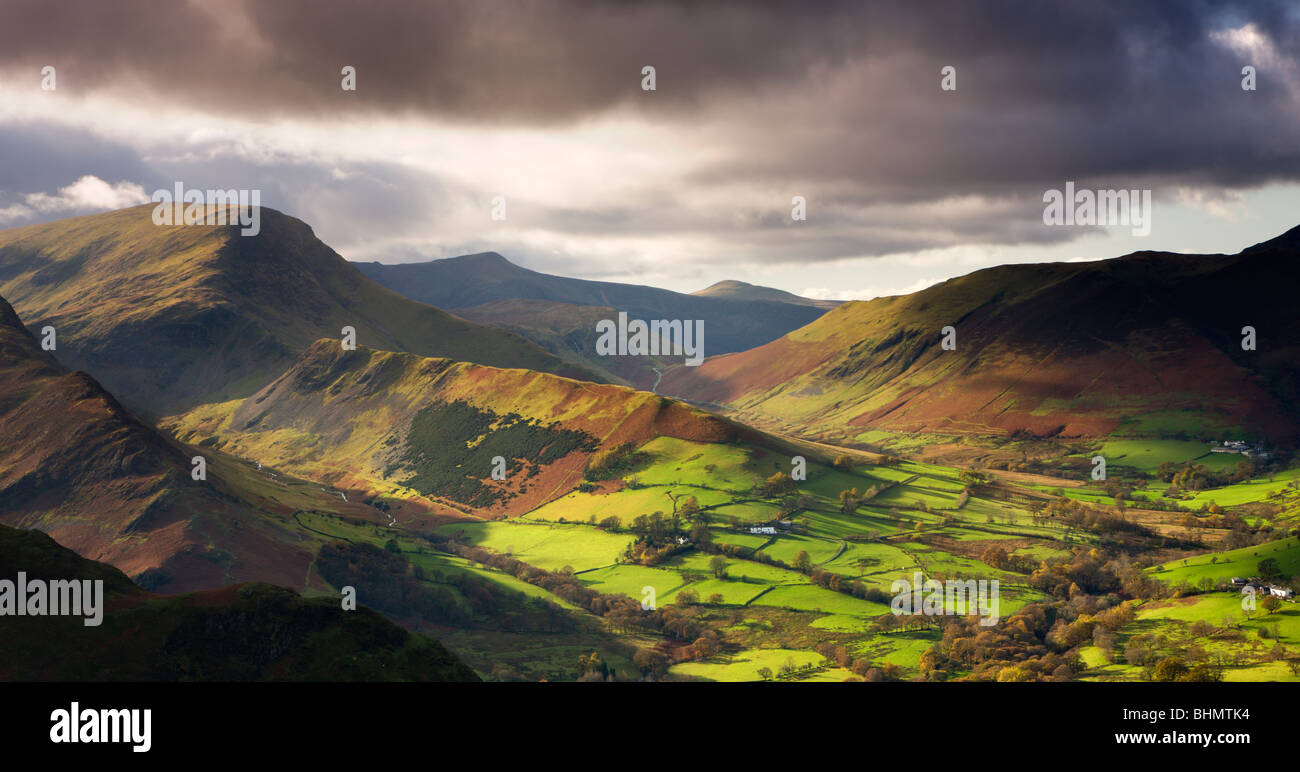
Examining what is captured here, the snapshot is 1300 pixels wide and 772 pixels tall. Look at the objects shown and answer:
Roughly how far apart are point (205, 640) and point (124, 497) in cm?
8482

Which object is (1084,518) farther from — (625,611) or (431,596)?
(431,596)

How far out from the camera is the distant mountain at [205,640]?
185 feet

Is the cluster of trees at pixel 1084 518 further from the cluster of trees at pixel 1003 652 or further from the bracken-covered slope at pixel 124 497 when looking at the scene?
the bracken-covered slope at pixel 124 497

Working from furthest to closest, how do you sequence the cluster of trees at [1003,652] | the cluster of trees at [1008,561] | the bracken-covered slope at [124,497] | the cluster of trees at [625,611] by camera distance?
the cluster of trees at [1008,561]
the cluster of trees at [625,611]
the bracken-covered slope at [124,497]
the cluster of trees at [1003,652]

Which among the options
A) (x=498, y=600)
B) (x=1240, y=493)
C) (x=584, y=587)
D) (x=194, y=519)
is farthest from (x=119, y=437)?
(x=1240, y=493)

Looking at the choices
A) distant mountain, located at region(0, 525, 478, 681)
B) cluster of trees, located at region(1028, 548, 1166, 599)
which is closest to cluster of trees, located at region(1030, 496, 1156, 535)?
cluster of trees, located at region(1028, 548, 1166, 599)

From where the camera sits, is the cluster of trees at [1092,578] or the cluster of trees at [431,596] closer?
the cluster of trees at [431,596]

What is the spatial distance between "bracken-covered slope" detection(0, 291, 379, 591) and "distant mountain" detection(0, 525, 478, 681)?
5212 cm

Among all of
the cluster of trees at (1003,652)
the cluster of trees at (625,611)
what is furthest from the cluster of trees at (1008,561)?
the cluster of trees at (625,611)

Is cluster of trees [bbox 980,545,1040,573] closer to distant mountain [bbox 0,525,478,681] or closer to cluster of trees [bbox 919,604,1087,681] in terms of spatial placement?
cluster of trees [bbox 919,604,1087,681]

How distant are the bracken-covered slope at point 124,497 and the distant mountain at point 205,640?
5212 centimetres

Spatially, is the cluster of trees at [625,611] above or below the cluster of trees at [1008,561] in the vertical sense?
below

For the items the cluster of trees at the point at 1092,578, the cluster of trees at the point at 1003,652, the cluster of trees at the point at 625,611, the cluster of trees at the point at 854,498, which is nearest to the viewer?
the cluster of trees at the point at 1003,652
